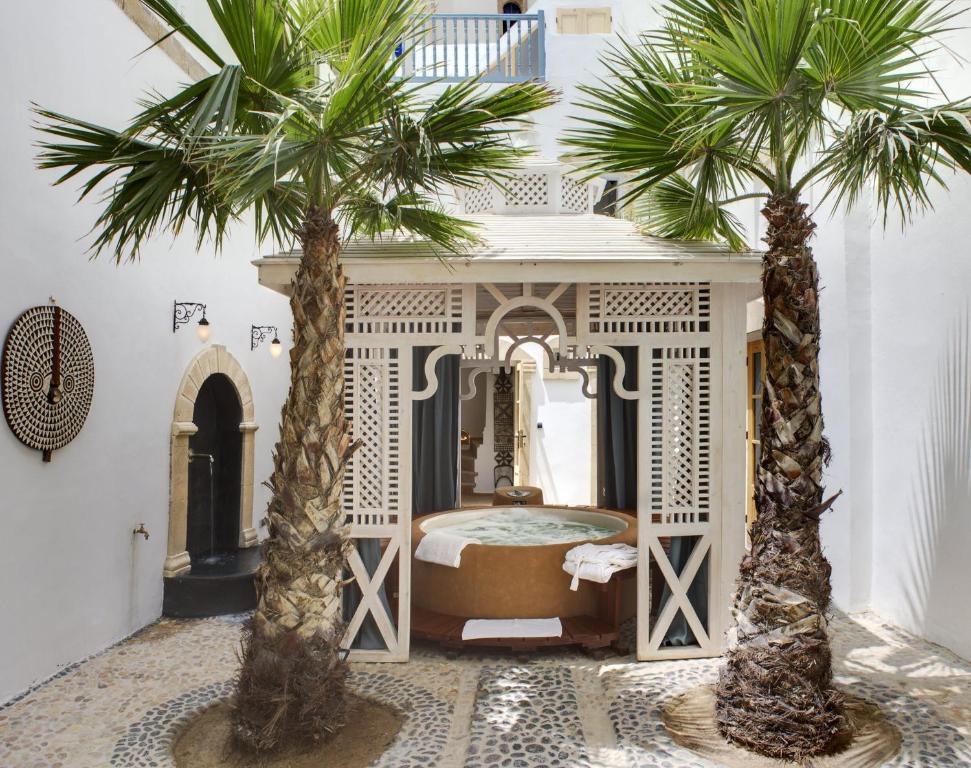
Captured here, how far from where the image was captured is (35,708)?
4.24 m

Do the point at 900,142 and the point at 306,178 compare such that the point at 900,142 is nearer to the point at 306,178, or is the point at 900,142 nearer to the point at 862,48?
the point at 862,48

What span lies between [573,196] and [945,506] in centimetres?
443

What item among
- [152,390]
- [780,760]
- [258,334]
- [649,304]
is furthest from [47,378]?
[780,760]

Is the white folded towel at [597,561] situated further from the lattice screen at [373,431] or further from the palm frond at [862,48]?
the palm frond at [862,48]

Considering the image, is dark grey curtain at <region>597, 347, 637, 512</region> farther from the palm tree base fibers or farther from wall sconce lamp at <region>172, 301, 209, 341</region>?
wall sconce lamp at <region>172, 301, 209, 341</region>

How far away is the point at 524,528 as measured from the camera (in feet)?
25.4

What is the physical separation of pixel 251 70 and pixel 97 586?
13.0ft

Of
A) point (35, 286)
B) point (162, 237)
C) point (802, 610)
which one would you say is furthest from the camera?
point (162, 237)

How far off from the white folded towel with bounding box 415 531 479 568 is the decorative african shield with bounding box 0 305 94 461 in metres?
2.77

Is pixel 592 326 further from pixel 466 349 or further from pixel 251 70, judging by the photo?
pixel 251 70

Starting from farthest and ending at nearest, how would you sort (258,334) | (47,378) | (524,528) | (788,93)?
(258,334), (524,528), (47,378), (788,93)

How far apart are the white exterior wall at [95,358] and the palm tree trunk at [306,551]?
70.4 inches

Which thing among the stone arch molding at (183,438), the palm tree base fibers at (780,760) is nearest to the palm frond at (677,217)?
the palm tree base fibers at (780,760)

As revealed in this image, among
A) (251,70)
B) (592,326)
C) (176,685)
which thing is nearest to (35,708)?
(176,685)
